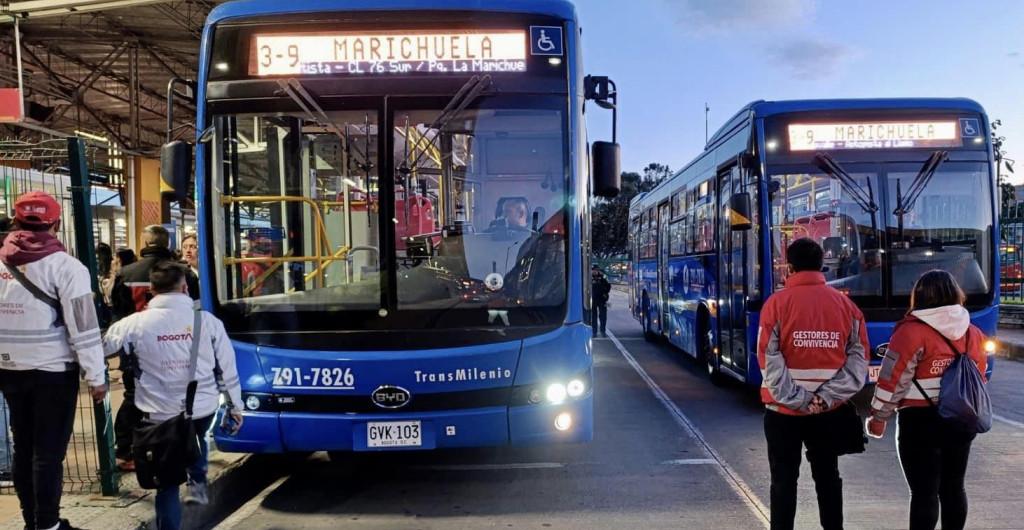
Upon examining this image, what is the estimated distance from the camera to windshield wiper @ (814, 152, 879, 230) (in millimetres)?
8031

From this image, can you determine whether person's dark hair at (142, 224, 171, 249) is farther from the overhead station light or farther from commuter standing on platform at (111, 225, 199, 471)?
the overhead station light

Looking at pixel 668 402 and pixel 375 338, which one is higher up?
pixel 375 338

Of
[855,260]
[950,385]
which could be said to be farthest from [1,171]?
[855,260]

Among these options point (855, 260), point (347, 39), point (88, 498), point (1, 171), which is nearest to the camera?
point (88, 498)

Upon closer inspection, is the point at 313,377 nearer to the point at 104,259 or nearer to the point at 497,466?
the point at 497,466

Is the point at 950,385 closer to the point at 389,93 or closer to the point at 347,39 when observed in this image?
the point at 389,93

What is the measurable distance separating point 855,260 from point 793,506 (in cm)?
448

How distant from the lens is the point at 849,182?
26.6 ft

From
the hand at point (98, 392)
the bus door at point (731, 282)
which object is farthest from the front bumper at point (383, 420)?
the bus door at point (731, 282)

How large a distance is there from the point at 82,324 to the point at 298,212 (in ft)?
5.83

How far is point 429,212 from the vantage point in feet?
18.3

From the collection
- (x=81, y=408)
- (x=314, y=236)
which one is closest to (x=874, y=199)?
(x=314, y=236)

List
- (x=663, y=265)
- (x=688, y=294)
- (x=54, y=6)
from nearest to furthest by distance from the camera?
1. (x=54, y=6)
2. (x=688, y=294)
3. (x=663, y=265)

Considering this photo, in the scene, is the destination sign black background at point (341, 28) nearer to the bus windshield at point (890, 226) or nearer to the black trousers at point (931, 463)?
the black trousers at point (931, 463)
